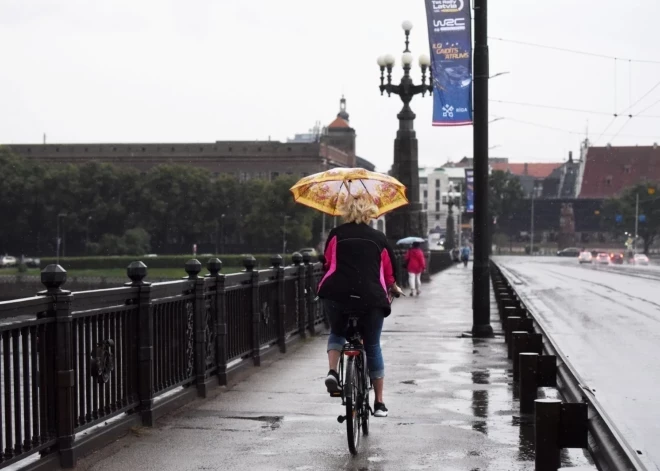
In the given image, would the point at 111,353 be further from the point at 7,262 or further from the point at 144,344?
the point at 7,262

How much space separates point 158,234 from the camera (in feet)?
472

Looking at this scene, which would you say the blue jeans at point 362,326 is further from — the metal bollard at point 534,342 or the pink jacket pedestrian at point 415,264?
the pink jacket pedestrian at point 415,264

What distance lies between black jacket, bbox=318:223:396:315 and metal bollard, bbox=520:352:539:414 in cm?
153

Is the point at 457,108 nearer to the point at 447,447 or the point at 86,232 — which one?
the point at 447,447

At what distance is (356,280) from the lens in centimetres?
886

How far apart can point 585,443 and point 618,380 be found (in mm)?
6528

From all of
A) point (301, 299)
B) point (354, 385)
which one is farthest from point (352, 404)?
point (301, 299)

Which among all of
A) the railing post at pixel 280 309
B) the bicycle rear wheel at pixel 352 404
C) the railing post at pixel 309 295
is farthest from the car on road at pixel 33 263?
the bicycle rear wheel at pixel 352 404

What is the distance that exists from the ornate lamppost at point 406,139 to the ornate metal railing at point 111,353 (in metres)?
27.6

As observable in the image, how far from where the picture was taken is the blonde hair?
9.02 metres

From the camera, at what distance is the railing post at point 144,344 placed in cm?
944

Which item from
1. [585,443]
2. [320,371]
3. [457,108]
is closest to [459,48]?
[457,108]

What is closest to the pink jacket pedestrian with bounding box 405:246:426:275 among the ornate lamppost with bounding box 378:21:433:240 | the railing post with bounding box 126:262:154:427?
the ornate lamppost with bounding box 378:21:433:240

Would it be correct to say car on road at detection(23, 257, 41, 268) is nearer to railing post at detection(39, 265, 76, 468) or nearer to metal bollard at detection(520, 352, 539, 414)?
metal bollard at detection(520, 352, 539, 414)
